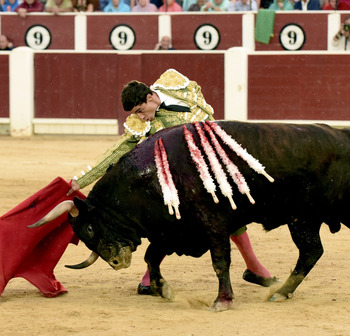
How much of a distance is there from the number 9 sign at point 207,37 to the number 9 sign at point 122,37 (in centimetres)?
95

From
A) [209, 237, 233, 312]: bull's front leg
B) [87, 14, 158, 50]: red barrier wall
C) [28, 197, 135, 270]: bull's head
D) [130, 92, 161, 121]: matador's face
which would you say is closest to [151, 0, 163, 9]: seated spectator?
[87, 14, 158, 50]: red barrier wall

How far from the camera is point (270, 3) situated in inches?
566

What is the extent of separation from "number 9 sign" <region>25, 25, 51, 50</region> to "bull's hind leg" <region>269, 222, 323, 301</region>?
10.8m

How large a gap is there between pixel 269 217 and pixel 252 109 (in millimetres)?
8060

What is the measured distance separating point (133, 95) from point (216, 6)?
391 inches

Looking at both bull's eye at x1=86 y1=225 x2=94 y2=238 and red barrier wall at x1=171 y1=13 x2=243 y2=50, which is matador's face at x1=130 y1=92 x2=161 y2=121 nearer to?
bull's eye at x1=86 y1=225 x2=94 y2=238

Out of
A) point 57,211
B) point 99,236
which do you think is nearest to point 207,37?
point 99,236

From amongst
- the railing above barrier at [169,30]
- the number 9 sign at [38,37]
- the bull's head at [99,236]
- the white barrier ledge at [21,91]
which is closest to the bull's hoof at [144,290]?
the bull's head at [99,236]

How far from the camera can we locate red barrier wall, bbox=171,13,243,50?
14352 millimetres

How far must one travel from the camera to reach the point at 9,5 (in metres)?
15.2

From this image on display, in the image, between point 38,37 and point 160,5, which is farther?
point 38,37

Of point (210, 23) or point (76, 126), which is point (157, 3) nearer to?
point (210, 23)

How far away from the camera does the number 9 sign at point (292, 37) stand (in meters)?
14.1

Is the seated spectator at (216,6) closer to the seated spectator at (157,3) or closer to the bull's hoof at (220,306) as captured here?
the seated spectator at (157,3)
